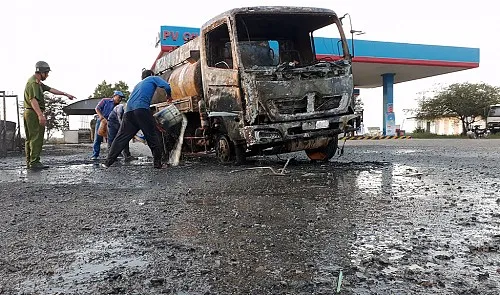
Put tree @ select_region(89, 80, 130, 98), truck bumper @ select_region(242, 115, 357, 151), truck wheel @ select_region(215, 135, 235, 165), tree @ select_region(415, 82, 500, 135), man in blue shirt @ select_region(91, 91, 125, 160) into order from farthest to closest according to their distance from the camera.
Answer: tree @ select_region(89, 80, 130, 98) → tree @ select_region(415, 82, 500, 135) → man in blue shirt @ select_region(91, 91, 125, 160) → truck wheel @ select_region(215, 135, 235, 165) → truck bumper @ select_region(242, 115, 357, 151)

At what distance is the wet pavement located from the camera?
1.87 meters

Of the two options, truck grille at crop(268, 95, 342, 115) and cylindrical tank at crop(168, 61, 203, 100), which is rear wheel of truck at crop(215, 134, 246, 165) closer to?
cylindrical tank at crop(168, 61, 203, 100)

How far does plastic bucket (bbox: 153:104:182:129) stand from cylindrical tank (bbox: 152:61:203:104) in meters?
0.32

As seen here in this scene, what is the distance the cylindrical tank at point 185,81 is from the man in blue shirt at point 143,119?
1.86ft

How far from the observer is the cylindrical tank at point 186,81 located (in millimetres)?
7803

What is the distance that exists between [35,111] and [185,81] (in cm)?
250

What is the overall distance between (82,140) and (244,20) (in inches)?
1048

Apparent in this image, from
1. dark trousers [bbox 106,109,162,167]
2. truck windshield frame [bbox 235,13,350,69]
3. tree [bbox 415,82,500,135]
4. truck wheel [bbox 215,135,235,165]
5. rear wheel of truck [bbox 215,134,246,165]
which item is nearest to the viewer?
truck windshield frame [bbox 235,13,350,69]

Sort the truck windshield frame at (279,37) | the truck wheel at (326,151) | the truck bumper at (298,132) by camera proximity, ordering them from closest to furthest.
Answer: the truck bumper at (298,132) < the truck windshield frame at (279,37) < the truck wheel at (326,151)

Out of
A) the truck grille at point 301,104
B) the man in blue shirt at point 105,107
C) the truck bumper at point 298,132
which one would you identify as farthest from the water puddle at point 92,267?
the man in blue shirt at point 105,107

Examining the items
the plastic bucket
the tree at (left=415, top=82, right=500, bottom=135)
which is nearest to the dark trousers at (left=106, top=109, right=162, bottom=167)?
the plastic bucket

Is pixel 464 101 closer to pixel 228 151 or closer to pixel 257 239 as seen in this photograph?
pixel 228 151

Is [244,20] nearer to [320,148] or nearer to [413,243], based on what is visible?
[320,148]

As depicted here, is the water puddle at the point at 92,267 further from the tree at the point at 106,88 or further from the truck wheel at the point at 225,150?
the tree at the point at 106,88
